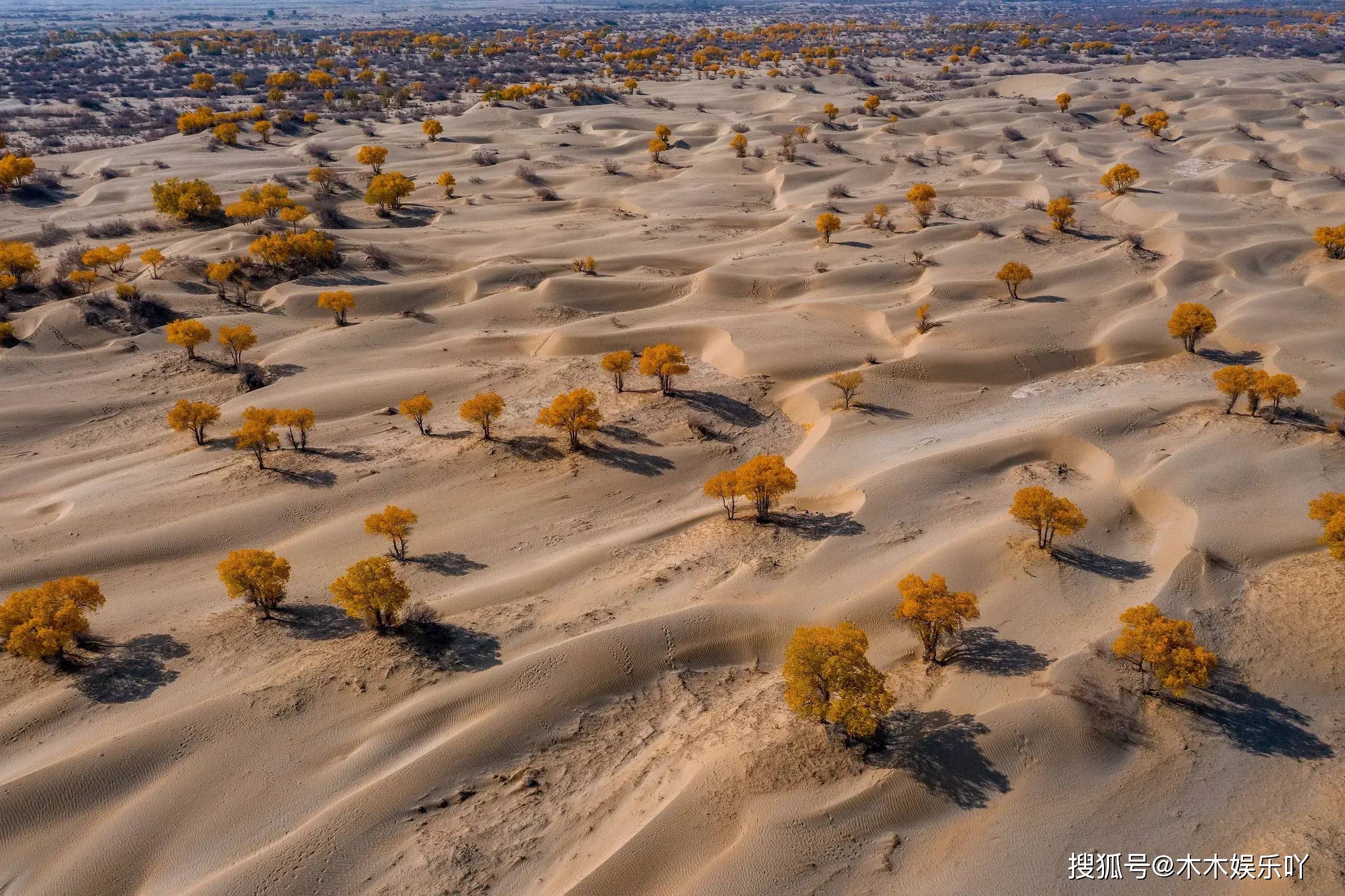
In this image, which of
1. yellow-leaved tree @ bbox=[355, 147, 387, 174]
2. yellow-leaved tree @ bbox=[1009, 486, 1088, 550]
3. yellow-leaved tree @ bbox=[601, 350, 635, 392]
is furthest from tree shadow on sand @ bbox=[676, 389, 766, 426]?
yellow-leaved tree @ bbox=[355, 147, 387, 174]

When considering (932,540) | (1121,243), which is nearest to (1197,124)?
(1121,243)

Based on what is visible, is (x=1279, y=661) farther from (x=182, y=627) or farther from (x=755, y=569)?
(x=182, y=627)

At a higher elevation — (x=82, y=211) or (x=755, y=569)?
(x=82, y=211)

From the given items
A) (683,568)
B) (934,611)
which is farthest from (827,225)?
(934,611)

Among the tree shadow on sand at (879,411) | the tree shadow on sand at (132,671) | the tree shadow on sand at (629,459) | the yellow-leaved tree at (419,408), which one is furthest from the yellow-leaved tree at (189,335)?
the tree shadow on sand at (879,411)

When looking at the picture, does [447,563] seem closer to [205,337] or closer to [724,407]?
[724,407]
